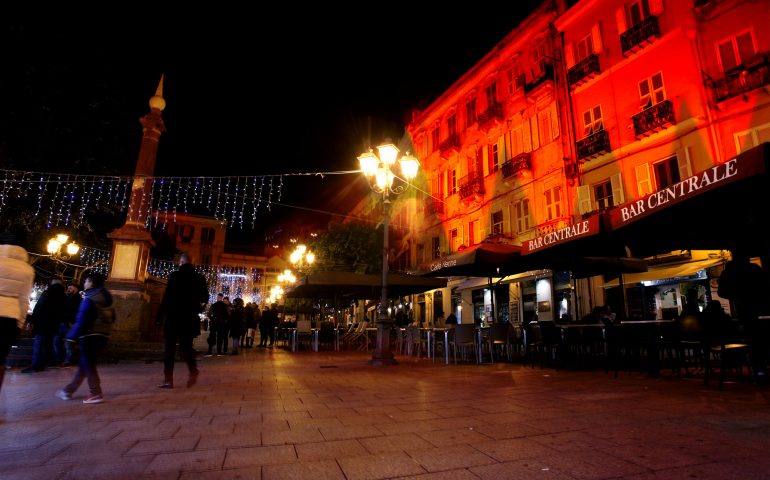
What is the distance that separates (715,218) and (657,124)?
9.72m

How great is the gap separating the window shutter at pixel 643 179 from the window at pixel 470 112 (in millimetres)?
10072

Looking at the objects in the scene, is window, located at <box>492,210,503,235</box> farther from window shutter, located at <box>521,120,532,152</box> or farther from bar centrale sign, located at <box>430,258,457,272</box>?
bar centrale sign, located at <box>430,258,457,272</box>

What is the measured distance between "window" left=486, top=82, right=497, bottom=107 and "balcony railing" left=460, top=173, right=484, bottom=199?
152 inches

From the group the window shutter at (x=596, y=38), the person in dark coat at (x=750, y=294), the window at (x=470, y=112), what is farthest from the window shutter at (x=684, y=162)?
the window at (x=470, y=112)

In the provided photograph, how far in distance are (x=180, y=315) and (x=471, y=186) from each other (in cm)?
1832

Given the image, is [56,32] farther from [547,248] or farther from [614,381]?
[614,381]

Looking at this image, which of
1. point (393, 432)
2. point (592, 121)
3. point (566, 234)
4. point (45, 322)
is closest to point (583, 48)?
point (592, 121)

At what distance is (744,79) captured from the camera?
→ 12.2 m

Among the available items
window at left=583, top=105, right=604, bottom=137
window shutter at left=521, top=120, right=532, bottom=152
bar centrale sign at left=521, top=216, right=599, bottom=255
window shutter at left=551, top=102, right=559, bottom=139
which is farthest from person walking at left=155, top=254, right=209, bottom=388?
window shutter at left=521, top=120, right=532, bottom=152

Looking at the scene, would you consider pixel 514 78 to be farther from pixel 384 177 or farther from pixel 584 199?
pixel 384 177

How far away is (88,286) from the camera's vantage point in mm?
4855

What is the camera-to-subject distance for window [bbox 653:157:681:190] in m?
13.9

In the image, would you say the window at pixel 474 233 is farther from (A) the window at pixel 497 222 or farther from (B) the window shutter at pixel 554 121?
(B) the window shutter at pixel 554 121

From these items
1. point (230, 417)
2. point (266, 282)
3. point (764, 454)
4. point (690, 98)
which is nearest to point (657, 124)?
point (690, 98)
